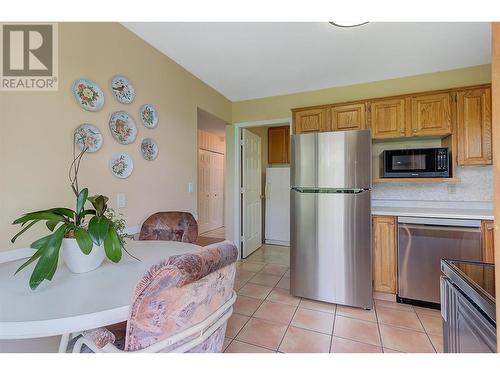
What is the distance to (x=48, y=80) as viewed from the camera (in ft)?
4.53

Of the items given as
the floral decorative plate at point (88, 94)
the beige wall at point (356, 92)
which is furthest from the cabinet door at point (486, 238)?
the floral decorative plate at point (88, 94)

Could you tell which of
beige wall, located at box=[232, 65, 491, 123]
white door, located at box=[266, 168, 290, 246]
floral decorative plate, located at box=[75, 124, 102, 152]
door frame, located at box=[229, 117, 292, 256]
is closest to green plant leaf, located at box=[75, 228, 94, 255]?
floral decorative plate, located at box=[75, 124, 102, 152]

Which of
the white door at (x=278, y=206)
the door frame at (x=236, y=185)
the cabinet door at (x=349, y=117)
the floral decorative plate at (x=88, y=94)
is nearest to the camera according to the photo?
the floral decorative plate at (x=88, y=94)

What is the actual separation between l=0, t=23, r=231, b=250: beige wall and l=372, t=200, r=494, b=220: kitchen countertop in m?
2.15

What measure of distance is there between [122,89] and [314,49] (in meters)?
1.73

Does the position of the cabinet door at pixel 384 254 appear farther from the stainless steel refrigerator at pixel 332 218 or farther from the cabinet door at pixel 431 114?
the cabinet door at pixel 431 114

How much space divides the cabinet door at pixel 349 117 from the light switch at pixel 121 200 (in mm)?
2273

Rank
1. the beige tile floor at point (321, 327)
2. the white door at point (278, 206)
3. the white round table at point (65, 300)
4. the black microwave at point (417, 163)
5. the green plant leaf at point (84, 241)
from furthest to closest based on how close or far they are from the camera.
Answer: the white door at point (278, 206) < the black microwave at point (417, 163) < the beige tile floor at point (321, 327) < the green plant leaf at point (84, 241) < the white round table at point (65, 300)

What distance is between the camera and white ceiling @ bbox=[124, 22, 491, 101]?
6.00ft

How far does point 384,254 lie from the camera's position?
7.41 feet

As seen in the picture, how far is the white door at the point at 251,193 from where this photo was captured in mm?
3635
